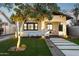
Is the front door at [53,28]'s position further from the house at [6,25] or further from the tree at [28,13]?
the house at [6,25]

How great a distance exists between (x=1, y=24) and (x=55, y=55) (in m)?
1.86

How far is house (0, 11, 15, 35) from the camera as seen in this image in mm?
12773

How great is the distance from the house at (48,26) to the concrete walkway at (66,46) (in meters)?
0.22

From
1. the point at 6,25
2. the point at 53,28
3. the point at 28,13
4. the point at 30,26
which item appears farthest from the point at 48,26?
the point at 6,25

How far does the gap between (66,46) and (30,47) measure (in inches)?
43.6

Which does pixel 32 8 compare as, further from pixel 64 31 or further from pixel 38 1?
pixel 64 31

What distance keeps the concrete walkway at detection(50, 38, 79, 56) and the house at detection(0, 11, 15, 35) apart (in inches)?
49.9

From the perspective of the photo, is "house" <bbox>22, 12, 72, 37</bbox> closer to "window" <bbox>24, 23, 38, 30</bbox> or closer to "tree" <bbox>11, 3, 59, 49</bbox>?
"window" <bbox>24, 23, 38, 30</bbox>

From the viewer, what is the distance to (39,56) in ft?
41.1

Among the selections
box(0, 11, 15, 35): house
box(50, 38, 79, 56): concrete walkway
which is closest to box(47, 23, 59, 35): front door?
box(50, 38, 79, 56): concrete walkway

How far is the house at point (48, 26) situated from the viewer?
12914 millimetres

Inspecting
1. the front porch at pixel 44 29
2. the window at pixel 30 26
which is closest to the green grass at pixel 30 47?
the front porch at pixel 44 29

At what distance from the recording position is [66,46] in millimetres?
13086

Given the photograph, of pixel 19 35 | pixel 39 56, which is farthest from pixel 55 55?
pixel 19 35
